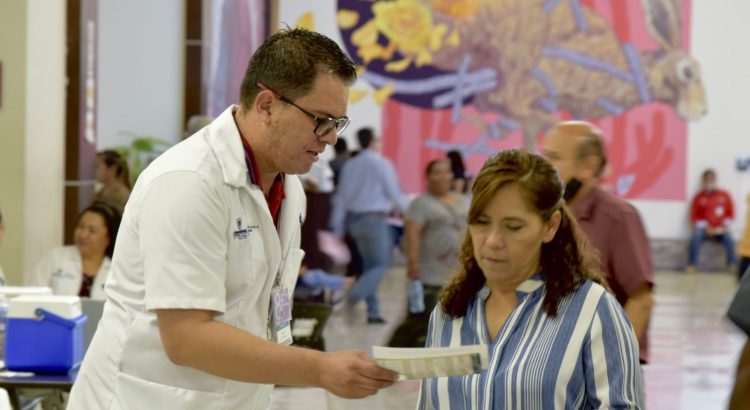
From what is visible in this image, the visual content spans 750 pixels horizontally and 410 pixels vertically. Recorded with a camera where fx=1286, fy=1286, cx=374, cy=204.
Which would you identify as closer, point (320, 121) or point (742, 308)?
point (742, 308)

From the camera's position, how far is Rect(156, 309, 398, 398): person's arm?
90.0 inches

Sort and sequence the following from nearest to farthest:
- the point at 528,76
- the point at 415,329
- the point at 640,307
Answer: the point at 640,307
the point at 415,329
the point at 528,76

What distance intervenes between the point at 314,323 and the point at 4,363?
215 cm

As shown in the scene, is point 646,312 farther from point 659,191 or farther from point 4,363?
point 659,191

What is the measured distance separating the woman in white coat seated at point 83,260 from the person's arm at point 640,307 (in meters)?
3.03

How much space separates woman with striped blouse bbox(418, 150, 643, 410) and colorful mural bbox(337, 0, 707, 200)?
53.1 feet

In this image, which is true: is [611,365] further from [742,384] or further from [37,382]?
[37,382]

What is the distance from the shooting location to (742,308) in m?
2.09

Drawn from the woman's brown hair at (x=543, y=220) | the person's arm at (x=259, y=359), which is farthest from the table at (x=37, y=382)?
the person's arm at (x=259, y=359)

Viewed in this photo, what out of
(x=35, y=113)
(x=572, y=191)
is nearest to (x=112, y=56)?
(x=35, y=113)

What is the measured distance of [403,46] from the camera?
18906mm

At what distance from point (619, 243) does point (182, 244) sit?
207 cm

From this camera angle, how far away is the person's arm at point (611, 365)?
2459 mm

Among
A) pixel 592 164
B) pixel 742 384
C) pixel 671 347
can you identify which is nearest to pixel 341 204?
pixel 671 347
